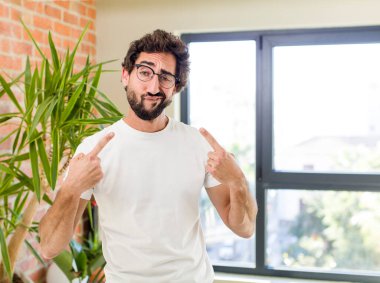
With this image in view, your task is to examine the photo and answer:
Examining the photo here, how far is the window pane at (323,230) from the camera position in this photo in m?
3.40

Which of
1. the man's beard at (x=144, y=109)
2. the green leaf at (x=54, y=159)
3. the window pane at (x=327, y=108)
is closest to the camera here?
the man's beard at (x=144, y=109)

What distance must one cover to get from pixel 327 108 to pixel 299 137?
25cm

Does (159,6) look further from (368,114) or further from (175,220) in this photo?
(175,220)

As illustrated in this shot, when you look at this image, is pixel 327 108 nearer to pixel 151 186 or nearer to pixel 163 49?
pixel 163 49

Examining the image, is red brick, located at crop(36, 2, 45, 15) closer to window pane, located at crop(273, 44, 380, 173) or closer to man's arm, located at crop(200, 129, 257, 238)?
window pane, located at crop(273, 44, 380, 173)

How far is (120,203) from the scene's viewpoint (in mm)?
1773

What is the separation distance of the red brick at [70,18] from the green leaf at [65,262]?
4.68ft

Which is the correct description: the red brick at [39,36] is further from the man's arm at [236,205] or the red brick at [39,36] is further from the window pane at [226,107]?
the man's arm at [236,205]

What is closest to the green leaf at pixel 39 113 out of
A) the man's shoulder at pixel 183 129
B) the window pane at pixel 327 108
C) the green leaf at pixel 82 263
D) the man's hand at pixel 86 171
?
the man's hand at pixel 86 171

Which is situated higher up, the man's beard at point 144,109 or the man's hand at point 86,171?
the man's beard at point 144,109

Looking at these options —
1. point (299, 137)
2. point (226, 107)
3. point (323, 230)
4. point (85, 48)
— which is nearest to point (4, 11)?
point (85, 48)

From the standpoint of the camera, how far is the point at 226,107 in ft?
11.9

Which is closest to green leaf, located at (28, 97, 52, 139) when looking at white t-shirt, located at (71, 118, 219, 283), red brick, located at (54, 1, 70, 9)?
white t-shirt, located at (71, 118, 219, 283)

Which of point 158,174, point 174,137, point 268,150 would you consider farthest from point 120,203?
point 268,150
